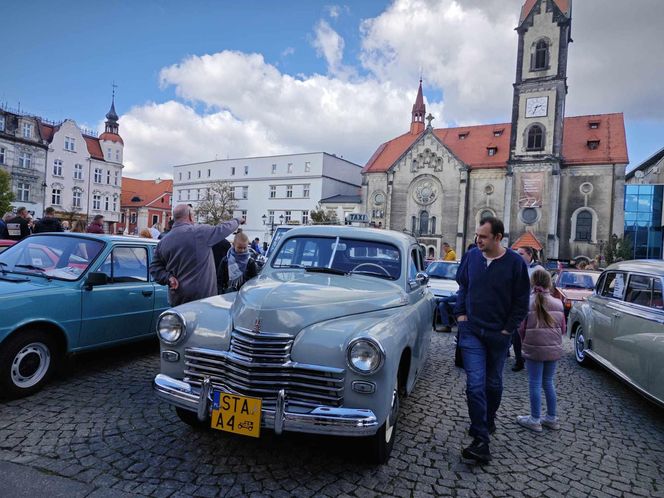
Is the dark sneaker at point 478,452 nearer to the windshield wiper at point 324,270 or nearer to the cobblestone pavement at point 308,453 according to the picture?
the cobblestone pavement at point 308,453

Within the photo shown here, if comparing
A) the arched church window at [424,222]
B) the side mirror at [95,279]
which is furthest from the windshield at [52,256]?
the arched church window at [424,222]

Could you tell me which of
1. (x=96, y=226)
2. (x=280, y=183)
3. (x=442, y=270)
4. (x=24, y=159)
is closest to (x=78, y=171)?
(x=24, y=159)

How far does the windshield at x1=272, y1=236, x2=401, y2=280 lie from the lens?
4.61m

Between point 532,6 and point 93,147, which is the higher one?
point 532,6

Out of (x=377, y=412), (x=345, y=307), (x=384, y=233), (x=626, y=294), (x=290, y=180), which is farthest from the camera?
(x=290, y=180)

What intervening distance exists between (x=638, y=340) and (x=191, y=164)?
72.1m

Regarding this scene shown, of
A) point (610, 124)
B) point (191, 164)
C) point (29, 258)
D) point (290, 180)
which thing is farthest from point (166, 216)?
point (29, 258)

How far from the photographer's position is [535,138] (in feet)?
128

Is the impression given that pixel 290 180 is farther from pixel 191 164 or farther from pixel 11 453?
pixel 11 453

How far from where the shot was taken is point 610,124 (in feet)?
130

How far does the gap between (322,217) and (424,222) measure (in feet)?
35.1

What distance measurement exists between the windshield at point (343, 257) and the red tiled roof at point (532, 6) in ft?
146

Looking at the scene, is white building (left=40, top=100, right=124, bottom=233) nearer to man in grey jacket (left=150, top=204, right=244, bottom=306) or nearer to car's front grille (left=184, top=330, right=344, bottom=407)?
man in grey jacket (left=150, top=204, right=244, bottom=306)

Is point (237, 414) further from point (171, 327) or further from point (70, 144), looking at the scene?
point (70, 144)
